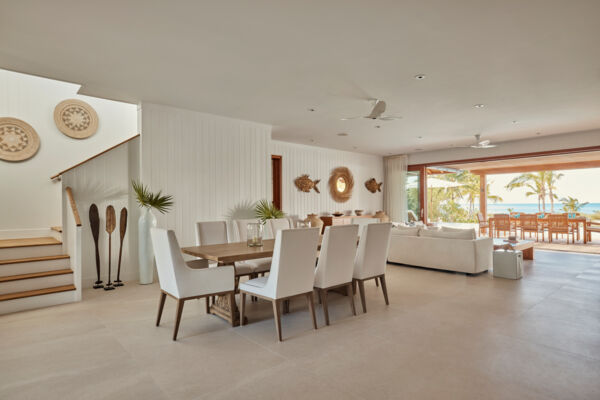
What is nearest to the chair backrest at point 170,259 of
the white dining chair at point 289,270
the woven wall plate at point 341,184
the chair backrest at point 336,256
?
the white dining chair at point 289,270

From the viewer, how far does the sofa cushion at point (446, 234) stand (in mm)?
5316

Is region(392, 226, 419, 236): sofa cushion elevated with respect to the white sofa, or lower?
elevated

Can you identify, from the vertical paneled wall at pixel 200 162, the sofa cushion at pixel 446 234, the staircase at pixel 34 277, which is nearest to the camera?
the staircase at pixel 34 277

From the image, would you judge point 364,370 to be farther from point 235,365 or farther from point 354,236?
point 354,236

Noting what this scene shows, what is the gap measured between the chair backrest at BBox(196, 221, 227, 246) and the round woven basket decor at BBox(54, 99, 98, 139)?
3.08 meters

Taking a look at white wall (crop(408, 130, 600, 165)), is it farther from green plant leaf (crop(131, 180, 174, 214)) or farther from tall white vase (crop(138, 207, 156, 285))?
tall white vase (crop(138, 207, 156, 285))

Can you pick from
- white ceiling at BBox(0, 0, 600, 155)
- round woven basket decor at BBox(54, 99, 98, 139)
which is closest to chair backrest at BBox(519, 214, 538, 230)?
white ceiling at BBox(0, 0, 600, 155)

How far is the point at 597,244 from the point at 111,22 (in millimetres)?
11525

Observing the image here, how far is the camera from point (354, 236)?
340 centimetres

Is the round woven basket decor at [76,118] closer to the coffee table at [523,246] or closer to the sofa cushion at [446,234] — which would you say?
the sofa cushion at [446,234]

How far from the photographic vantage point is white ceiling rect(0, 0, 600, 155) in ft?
8.66

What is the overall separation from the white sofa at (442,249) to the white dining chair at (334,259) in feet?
8.77

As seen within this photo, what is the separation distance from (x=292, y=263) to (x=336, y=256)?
57 cm


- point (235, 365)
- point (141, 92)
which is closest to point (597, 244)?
point (235, 365)
